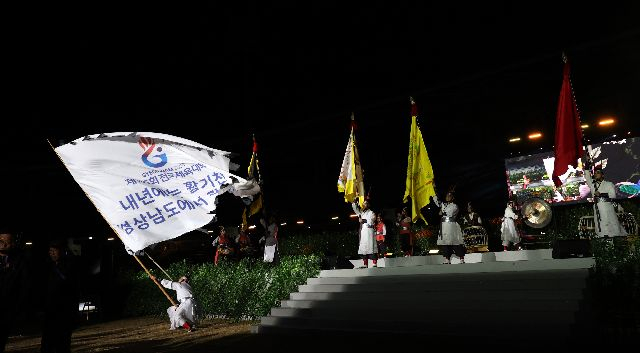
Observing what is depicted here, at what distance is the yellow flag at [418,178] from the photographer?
1245 cm

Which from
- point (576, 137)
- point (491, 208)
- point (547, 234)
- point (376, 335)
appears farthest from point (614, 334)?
point (491, 208)

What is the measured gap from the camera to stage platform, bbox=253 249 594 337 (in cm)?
827

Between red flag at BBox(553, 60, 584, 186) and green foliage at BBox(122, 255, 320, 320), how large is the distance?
22.1 ft

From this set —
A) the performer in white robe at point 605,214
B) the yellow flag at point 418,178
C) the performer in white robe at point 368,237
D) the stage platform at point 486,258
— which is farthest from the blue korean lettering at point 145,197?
the performer in white robe at point 605,214

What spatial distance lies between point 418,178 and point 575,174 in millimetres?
9751

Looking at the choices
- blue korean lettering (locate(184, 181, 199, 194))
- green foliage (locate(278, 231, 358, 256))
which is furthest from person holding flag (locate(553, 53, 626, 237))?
green foliage (locate(278, 231, 358, 256))

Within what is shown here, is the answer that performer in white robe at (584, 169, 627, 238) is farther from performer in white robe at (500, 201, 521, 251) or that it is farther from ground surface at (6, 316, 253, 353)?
ground surface at (6, 316, 253, 353)

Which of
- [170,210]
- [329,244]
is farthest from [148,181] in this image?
[329,244]

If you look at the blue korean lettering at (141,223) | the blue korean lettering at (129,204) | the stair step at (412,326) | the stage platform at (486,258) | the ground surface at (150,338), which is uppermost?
the blue korean lettering at (129,204)

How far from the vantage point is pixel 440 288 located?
10.2m

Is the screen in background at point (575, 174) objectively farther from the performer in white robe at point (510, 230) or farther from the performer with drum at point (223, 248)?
the performer with drum at point (223, 248)

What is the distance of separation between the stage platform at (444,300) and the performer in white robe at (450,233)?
1.57m

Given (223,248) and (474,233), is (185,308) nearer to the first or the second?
(223,248)

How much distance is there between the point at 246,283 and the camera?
43.2 ft
